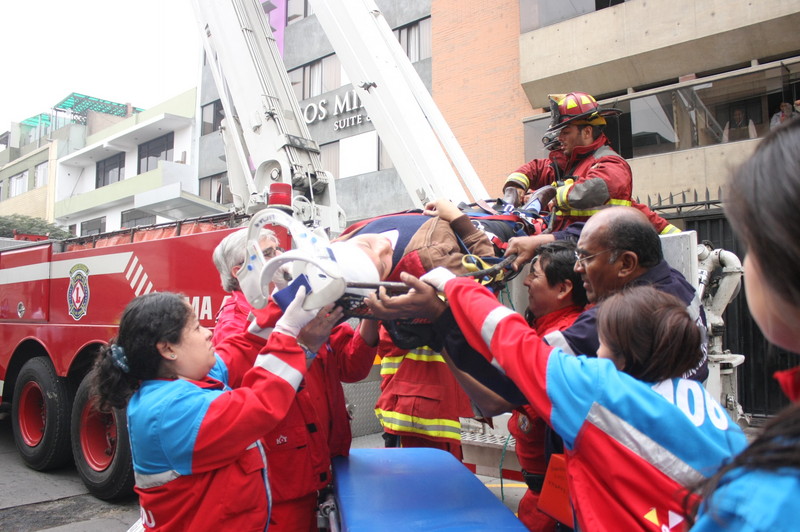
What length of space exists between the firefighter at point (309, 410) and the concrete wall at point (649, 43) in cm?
1090

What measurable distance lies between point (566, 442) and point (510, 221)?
1.49 metres

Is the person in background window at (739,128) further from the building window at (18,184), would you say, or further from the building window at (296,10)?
the building window at (18,184)

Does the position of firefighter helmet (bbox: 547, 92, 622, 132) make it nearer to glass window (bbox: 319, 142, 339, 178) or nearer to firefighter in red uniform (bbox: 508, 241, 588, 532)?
firefighter in red uniform (bbox: 508, 241, 588, 532)

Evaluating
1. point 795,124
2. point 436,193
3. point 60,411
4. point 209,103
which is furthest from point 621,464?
point 209,103

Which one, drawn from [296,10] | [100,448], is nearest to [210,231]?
[100,448]

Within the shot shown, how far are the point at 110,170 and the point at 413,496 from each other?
114 ft

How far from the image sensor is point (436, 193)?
4148 millimetres

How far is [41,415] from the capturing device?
6207mm

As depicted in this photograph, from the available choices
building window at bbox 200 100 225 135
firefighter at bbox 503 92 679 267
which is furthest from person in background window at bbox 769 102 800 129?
building window at bbox 200 100 225 135

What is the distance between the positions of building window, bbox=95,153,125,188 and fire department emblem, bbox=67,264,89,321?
92.6ft

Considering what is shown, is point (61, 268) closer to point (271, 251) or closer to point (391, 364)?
point (391, 364)

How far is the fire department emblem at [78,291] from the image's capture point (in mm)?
5508

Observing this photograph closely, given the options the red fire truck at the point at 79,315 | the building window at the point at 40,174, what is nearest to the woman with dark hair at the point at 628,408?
the red fire truck at the point at 79,315

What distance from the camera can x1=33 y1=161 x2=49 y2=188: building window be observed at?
3459 cm
